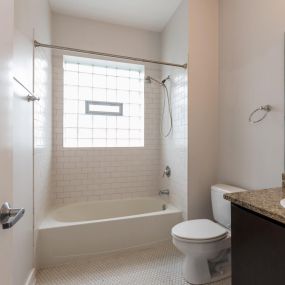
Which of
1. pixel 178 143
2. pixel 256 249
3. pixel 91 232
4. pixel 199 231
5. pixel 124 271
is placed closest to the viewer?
pixel 256 249

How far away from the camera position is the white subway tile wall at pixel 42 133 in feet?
6.21

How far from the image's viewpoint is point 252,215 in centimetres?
106

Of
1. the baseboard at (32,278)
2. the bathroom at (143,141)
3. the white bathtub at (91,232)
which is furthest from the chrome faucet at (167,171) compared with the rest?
the baseboard at (32,278)

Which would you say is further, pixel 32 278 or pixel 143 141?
pixel 143 141

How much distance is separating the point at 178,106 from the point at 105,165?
4.18 feet

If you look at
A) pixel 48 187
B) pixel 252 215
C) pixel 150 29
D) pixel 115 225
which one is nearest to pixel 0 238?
pixel 252 215

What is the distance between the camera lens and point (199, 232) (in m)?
1.72

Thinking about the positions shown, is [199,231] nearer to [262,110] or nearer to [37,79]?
[262,110]

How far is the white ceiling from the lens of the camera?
245 cm

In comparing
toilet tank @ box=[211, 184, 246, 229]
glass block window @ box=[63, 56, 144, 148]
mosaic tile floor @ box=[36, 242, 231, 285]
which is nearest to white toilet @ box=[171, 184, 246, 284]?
toilet tank @ box=[211, 184, 246, 229]

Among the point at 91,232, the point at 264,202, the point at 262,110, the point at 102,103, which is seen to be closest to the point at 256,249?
the point at 264,202

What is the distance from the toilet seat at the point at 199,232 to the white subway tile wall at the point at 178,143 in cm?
48

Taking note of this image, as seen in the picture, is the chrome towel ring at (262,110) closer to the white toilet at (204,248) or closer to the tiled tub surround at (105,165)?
the white toilet at (204,248)

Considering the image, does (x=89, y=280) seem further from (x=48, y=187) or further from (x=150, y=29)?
(x=150, y=29)
